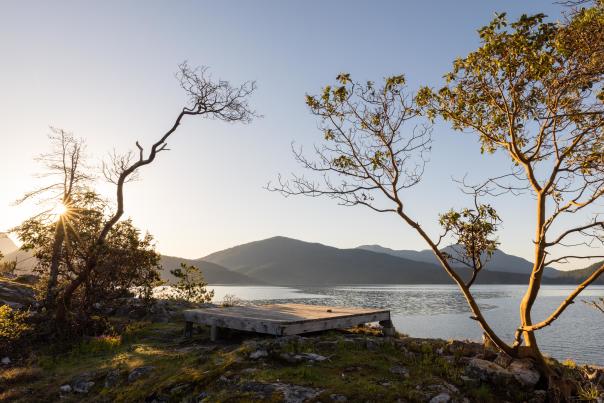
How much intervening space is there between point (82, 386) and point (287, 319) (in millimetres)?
5509

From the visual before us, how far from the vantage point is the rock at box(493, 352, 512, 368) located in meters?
9.73

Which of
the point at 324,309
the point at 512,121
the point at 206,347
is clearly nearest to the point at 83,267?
the point at 206,347

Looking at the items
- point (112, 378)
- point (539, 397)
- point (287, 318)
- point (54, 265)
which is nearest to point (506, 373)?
point (539, 397)

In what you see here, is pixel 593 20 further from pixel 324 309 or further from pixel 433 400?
pixel 324 309

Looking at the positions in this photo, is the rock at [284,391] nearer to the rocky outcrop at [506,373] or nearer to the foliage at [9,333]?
the rocky outcrop at [506,373]

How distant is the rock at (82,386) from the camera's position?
10.5 meters

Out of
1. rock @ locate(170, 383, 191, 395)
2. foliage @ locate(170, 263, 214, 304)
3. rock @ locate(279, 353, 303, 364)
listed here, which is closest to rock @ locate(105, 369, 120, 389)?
rock @ locate(170, 383, 191, 395)

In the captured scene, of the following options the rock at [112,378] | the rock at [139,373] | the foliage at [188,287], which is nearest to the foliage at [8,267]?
the foliage at [188,287]

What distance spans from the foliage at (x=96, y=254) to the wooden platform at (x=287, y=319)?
14.4 feet

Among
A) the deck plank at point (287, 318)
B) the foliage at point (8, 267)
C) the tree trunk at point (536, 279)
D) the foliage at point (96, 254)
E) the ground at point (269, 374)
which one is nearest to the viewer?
the ground at point (269, 374)

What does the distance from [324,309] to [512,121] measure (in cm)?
871

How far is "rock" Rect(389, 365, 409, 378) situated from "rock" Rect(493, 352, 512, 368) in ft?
7.38

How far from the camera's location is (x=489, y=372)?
9.20m

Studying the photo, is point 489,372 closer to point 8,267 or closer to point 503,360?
point 503,360
